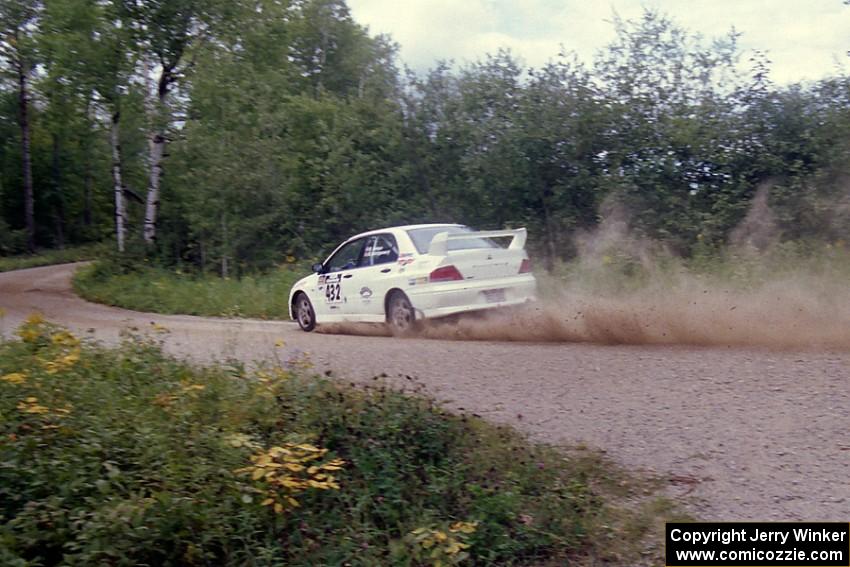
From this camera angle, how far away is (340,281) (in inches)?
571

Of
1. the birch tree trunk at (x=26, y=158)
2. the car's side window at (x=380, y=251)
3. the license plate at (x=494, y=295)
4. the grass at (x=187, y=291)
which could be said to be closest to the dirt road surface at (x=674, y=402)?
the license plate at (x=494, y=295)

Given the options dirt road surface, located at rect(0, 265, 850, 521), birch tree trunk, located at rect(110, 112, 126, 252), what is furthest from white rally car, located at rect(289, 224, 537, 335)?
birch tree trunk, located at rect(110, 112, 126, 252)

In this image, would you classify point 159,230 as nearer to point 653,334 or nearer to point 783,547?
point 653,334

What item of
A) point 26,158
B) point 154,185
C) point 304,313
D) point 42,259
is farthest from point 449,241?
point 26,158

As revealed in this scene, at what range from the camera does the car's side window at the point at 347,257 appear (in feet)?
47.3

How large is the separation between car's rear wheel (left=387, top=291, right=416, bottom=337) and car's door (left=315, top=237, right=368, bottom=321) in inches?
37.6

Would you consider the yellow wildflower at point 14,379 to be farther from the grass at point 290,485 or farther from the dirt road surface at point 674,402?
the dirt road surface at point 674,402

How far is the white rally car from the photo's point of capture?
41.5ft

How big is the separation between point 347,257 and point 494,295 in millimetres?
2989

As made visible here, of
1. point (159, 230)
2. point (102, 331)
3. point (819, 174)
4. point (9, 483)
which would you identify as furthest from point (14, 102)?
point (9, 483)

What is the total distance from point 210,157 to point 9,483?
1927 cm

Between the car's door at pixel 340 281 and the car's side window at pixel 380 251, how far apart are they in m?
0.18

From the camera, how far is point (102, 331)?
13461mm

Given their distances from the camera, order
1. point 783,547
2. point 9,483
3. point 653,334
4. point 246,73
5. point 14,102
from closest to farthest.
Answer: point 783,547 → point 9,483 → point 653,334 → point 246,73 → point 14,102
